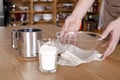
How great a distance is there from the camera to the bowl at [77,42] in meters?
1.12

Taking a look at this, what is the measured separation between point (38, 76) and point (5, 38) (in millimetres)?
777

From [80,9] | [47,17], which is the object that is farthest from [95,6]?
[80,9]

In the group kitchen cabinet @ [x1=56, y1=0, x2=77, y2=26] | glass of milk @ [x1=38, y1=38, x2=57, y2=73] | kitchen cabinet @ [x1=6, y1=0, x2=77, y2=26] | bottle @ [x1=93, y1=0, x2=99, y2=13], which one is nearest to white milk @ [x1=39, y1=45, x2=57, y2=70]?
glass of milk @ [x1=38, y1=38, x2=57, y2=73]

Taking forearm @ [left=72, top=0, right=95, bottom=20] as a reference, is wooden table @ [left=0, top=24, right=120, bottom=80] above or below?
below

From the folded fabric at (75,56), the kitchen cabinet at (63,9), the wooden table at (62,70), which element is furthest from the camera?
the kitchen cabinet at (63,9)

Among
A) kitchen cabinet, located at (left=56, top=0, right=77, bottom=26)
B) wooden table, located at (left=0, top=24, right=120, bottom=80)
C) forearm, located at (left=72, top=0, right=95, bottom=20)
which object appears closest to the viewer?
wooden table, located at (left=0, top=24, right=120, bottom=80)

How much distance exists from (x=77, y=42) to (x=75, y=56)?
249 millimetres

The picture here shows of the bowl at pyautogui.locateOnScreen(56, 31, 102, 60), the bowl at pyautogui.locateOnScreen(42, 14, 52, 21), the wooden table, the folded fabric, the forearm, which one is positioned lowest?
the bowl at pyautogui.locateOnScreen(42, 14, 52, 21)

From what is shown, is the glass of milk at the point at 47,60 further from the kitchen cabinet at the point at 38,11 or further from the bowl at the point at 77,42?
the kitchen cabinet at the point at 38,11

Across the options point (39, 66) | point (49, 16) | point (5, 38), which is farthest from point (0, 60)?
point (49, 16)

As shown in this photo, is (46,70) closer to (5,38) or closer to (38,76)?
(38,76)

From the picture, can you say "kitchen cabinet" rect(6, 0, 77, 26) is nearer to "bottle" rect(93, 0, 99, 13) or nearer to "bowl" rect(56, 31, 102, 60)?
"bottle" rect(93, 0, 99, 13)

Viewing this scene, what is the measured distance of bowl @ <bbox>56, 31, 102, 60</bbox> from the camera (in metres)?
1.12

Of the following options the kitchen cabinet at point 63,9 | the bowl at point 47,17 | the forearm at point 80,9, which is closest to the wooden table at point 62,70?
the forearm at point 80,9
